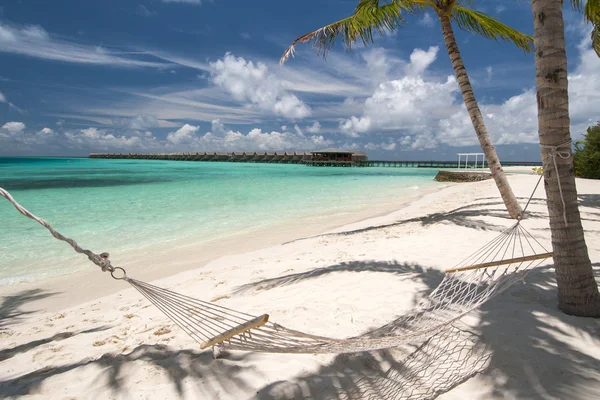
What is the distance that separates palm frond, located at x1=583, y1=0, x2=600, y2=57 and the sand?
12.8ft

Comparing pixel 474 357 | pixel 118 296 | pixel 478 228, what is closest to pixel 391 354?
pixel 474 357

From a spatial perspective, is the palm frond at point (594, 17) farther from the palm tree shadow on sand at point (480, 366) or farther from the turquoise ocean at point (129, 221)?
the turquoise ocean at point (129, 221)

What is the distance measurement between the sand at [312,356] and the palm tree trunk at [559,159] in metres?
0.21

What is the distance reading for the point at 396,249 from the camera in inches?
182

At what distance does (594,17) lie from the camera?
5848 millimetres

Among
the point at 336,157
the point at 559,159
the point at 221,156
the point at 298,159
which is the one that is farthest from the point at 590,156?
the point at 221,156

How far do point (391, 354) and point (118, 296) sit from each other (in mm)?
3233

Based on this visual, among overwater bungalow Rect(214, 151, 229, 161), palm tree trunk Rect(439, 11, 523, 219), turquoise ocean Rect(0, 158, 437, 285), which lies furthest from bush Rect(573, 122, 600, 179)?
overwater bungalow Rect(214, 151, 229, 161)

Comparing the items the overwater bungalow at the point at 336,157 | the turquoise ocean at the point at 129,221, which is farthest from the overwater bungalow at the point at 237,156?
the turquoise ocean at the point at 129,221

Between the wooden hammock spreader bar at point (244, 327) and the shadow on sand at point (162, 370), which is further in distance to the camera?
the shadow on sand at point (162, 370)

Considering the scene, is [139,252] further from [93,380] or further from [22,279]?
[93,380]

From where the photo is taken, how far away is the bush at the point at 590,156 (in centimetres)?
1317

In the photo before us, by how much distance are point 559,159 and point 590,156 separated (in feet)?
49.5

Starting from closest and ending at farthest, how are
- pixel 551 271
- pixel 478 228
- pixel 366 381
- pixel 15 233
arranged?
pixel 366 381, pixel 551 271, pixel 478 228, pixel 15 233
